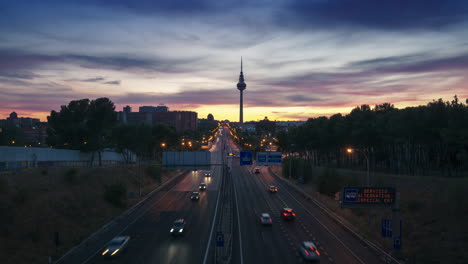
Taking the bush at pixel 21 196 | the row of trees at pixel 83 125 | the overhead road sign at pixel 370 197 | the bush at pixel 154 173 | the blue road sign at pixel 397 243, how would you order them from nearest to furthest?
the blue road sign at pixel 397 243
the overhead road sign at pixel 370 197
the bush at pixel 21 196
the row of trees at pixel 83 125
the bush at pixel 154 173

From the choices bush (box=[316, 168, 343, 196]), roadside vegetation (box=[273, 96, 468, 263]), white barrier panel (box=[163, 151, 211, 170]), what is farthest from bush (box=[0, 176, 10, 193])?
bush (box=[316, 168, 343, 196])

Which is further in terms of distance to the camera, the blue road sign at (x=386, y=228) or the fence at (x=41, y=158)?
the fence at (x=41, y=158)

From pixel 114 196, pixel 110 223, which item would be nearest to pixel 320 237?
pixel 110 223

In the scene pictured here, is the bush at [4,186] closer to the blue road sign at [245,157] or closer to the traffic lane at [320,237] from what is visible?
the blue road sign at [245,157]

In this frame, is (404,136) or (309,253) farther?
(404,136)

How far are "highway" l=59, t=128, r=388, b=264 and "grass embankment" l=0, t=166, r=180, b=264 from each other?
329 cm

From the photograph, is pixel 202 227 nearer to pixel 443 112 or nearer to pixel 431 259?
pixel 431 259

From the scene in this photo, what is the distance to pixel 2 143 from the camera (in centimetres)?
9669

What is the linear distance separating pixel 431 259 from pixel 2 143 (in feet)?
364

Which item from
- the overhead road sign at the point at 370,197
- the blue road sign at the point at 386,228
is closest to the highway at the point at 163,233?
the overhead road sign at the point at 370,197

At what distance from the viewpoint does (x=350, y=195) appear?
3347 cm

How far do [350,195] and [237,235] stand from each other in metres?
14.3

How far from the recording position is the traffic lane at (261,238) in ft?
103

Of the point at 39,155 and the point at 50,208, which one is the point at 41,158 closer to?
the point at 39,155
